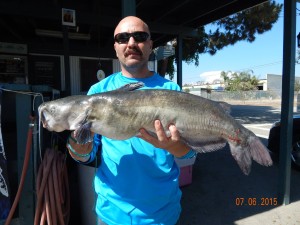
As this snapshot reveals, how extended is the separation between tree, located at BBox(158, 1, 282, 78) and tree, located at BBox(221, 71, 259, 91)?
53.5 meters

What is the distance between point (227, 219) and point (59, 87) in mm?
7588

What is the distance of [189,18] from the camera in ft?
24.7

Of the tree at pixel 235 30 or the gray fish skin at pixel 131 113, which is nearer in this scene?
the gray fish skin at pixel 131 113

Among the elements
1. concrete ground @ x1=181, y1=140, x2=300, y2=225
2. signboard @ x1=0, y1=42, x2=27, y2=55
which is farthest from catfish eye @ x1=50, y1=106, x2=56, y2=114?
signboard @ x1=0, y1=42, x2=27, y2=55

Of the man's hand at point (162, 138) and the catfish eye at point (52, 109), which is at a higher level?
the catfish eye at point (52, 109)

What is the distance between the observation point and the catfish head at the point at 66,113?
1.70 meters

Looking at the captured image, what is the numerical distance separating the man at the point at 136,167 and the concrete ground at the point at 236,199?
2.58 m

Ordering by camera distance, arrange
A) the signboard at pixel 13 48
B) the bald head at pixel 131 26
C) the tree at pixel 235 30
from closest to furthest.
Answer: the bald head at pixel 131 26, the signboard at pixel 13 48, the tree at pixel 235 30

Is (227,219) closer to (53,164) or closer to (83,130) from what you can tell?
(53,164)

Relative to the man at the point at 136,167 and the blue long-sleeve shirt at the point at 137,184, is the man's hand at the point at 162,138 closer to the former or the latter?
the man at the point at 136,167

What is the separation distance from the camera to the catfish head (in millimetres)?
1703

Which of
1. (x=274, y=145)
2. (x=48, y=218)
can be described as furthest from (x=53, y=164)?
(x=274, y=145)
